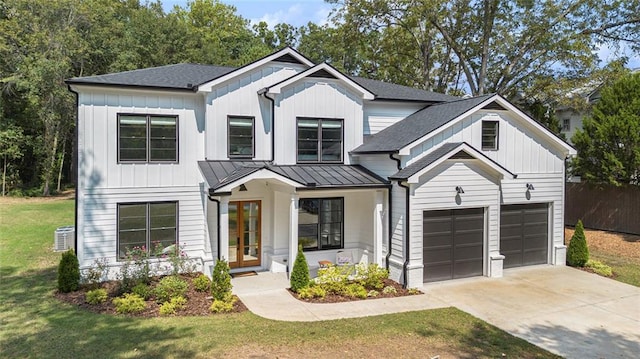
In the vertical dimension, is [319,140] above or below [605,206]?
above

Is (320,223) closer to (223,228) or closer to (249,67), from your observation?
(223,228)

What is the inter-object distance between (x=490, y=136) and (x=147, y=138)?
1070cm

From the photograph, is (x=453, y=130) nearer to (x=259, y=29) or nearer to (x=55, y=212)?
(x=55, y=212)

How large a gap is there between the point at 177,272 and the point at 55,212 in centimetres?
1593

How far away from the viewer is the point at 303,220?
1330 cm

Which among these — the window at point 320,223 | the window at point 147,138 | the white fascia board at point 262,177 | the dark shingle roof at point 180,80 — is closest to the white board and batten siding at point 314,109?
the dark shingle roof at point 180,80

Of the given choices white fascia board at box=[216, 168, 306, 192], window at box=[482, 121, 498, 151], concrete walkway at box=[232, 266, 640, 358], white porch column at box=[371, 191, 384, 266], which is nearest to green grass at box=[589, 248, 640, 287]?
concrete walkway at box=[232, 266, 640, 358]

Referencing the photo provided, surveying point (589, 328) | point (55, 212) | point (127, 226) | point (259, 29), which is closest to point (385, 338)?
point (589, 328)

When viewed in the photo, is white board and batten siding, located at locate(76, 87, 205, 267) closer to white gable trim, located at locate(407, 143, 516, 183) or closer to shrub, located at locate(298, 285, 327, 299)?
shrub, located at locate(298, 285, 327, 299)

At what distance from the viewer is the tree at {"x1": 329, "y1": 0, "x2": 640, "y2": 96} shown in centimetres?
2478

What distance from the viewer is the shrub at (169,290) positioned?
993 centimetres

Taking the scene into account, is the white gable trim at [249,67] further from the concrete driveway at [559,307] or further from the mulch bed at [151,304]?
the concrete driveway at [559,307]

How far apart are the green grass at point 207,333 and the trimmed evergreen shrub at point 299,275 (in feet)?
6.29

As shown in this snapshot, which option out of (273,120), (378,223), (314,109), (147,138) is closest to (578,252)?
(378,223)
